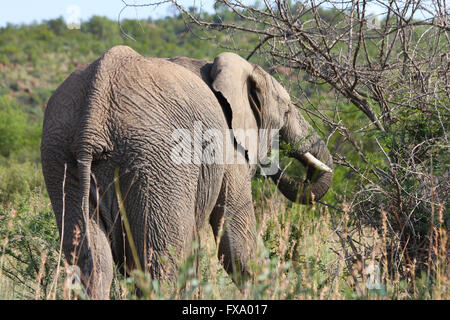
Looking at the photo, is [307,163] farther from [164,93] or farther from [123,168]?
[123,168]

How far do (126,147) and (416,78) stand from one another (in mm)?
2761

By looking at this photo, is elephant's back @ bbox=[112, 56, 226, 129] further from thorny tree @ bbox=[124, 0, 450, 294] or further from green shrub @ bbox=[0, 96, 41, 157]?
green shrub @ bbox=[0, 96, 41, 157]

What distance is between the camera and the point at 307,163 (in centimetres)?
604

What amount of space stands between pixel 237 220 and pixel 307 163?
1.28 m

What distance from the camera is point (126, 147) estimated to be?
3998mm

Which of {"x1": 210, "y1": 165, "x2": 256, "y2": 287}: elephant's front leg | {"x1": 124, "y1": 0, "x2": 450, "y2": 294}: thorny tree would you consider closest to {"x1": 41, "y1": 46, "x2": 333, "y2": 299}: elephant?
{"x1": 210, "y1": 165, "x2": 256, "y2": 287}: elephant's front leg

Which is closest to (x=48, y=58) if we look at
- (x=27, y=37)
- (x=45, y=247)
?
(x=27, y=37)

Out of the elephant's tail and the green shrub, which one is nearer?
the elephant's tail

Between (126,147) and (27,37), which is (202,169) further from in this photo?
(27,37)

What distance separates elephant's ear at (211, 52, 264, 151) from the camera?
5.03 m

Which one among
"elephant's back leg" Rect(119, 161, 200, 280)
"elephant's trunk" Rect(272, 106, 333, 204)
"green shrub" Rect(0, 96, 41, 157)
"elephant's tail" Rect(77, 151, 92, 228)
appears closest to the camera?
"elephant's tail" Rect(77, 151, 92, 228)

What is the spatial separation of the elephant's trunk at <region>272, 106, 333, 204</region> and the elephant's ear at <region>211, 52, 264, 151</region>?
1.62 feet

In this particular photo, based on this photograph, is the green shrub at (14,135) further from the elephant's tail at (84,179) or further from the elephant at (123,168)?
the elephant's tail at (84,179)

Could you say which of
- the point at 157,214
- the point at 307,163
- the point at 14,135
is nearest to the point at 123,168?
the point at 157,214
